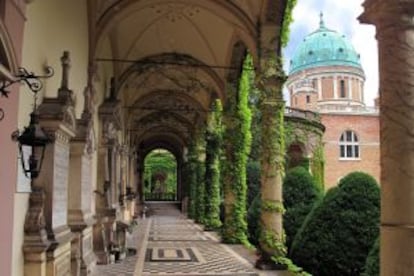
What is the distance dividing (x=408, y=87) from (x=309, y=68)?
55.2 meters

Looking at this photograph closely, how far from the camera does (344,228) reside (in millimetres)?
8266

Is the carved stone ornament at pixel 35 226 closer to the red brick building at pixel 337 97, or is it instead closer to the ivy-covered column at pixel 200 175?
the ivy-covered column at pixel 200 175

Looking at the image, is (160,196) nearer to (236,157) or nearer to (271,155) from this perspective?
(236,157)

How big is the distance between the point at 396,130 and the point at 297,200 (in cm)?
818

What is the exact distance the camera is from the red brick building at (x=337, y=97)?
44812 millimetres

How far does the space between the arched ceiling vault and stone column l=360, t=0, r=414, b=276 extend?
6513 mm

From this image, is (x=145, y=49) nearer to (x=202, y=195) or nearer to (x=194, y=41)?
(x=194, y=41)

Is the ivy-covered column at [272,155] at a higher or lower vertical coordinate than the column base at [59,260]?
higher

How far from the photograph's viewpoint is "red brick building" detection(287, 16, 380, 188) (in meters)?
44.8

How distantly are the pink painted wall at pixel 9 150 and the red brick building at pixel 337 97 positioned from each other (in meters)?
40.4

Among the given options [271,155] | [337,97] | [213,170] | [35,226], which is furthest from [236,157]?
[337,97]

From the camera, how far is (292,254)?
9.39 meters

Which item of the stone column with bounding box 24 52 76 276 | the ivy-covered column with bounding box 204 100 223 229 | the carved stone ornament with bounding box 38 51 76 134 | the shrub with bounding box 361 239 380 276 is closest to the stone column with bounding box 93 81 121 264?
the stone column with bounding box 24 52 76 276

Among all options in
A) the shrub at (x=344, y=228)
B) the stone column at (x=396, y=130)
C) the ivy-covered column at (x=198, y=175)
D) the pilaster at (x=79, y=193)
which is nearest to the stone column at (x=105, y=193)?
the pilaster at (x=79, y=193)
